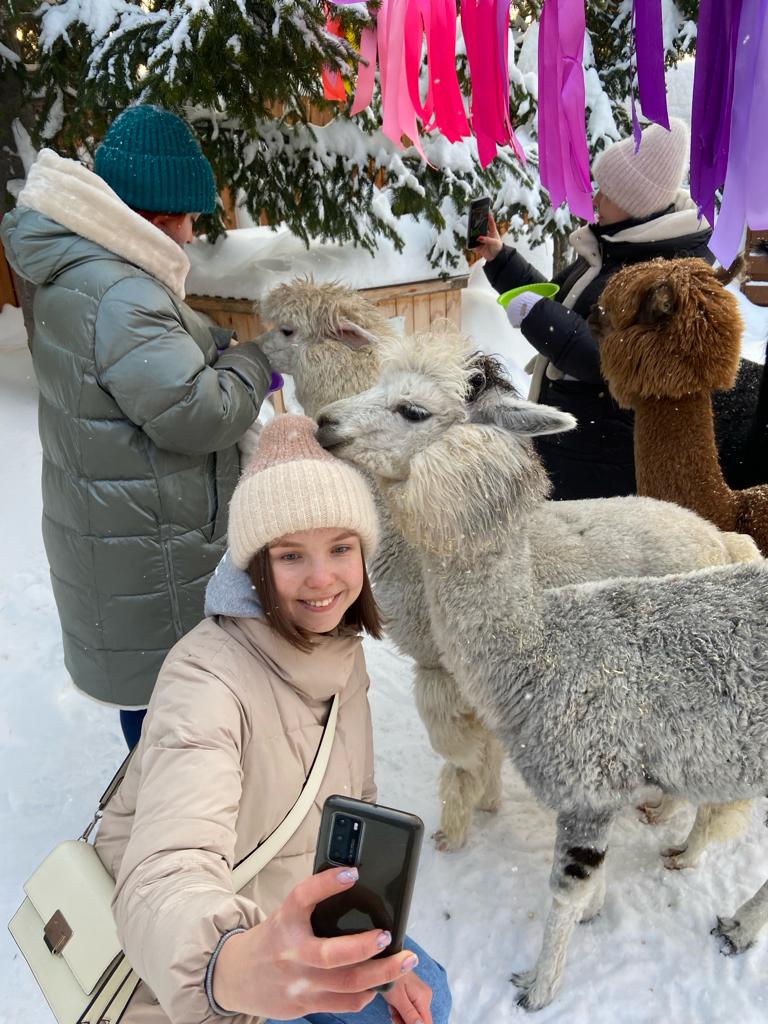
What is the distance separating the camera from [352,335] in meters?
2.25

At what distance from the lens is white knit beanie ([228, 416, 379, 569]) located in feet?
4.13

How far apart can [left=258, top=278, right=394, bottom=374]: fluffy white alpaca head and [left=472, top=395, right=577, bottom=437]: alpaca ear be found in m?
0.79

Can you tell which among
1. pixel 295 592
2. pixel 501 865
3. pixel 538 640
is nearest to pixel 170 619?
pixel 295 592

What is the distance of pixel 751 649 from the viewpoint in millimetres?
1481

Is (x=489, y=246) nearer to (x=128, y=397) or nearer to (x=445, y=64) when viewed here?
(x=445, y=64)

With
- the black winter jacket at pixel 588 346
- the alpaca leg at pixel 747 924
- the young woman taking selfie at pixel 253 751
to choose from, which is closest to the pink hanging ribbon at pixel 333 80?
the black winter jacket at pixel 588 346

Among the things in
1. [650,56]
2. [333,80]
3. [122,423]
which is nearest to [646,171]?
[650,56]

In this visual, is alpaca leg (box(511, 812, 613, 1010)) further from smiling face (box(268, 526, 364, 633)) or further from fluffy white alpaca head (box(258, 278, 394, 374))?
fluffy white alpaca head (box(258, 278, 394, 374))

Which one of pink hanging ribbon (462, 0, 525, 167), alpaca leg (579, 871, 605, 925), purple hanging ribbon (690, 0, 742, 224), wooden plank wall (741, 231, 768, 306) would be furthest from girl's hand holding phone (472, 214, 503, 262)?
alpaca leg (579, 871, 605, 925)

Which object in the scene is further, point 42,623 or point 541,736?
point 42,623

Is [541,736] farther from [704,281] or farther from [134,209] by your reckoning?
[134,209]

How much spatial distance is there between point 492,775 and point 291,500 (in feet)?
5.17

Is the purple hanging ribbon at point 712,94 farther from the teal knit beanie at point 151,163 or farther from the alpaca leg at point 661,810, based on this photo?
the alpaca leg at point 661,810

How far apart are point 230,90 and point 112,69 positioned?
21.3 inches
